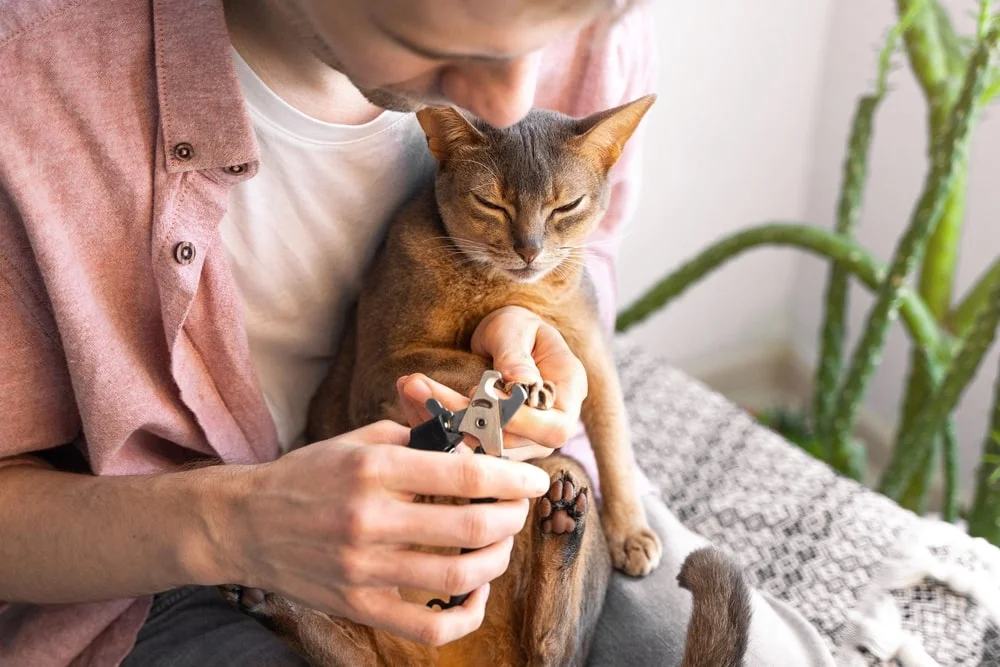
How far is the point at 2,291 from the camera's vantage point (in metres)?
0.91

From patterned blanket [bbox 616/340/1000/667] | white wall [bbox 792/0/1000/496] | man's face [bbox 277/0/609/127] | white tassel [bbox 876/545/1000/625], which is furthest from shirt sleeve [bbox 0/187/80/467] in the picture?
white wall [bbox 792/0/1000/496]

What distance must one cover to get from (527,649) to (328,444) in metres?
0.41

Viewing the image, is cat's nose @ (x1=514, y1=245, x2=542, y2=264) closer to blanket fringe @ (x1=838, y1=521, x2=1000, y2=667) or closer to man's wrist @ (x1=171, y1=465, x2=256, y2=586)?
man's wrist @ (x1=171, y1=465, x2=256, y2=586)

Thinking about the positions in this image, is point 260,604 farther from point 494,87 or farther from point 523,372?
point 494,87

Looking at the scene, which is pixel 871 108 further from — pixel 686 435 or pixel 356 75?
pixel 356 75

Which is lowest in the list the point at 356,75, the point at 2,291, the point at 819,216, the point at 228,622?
the point at 228,622

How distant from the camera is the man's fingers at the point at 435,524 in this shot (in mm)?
799

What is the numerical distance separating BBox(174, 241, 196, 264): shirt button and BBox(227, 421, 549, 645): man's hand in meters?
0.23

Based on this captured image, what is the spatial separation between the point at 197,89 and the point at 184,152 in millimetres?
65

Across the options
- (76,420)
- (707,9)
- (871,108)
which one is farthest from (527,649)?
(707,9)

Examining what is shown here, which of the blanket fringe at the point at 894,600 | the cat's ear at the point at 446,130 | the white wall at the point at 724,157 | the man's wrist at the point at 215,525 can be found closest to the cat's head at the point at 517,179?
the cat's ear at the point at 446,130

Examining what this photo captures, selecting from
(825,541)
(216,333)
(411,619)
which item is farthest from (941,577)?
(216,333)

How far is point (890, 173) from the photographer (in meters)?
2.38

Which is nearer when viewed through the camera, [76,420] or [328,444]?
[328,444]
